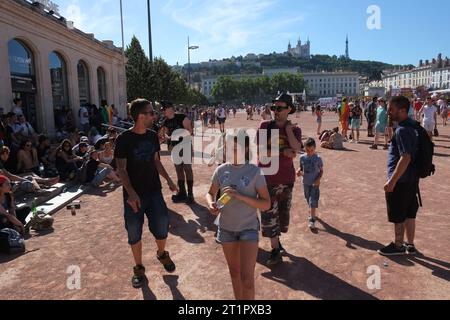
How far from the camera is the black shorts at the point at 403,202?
177 inches

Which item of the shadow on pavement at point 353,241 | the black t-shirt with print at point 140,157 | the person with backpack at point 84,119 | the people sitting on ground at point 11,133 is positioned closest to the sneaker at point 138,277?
the black t-shirt with print at point 140,157

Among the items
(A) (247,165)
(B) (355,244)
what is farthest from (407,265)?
(A) (247,165)

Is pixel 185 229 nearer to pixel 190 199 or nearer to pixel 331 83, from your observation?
pixel 190 199

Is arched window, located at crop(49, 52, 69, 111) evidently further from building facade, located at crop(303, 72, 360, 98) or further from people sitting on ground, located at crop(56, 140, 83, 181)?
building facade, located at crop(303, 72, 360, 98)

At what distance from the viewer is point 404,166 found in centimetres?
431

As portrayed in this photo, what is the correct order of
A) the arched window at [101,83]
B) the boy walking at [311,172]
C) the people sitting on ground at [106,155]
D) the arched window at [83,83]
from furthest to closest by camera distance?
1. the arched window at [101,83]
2. the arched window at [83,83]
3. the people sitting on ground at [106,155]
4. the boy walking at [311,172]

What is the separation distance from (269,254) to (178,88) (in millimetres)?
43270

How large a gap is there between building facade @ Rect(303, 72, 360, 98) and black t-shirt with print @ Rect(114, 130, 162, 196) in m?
173

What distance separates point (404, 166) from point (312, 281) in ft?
5.32

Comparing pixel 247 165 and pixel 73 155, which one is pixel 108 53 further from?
pixel 247 165

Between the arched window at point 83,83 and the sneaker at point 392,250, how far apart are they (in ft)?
56.6

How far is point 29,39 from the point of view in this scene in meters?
13.6

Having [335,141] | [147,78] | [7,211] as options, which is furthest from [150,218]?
[147,78]

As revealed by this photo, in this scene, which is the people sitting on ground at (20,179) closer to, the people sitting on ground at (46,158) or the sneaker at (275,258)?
the people sitting on ground at (46,158)
